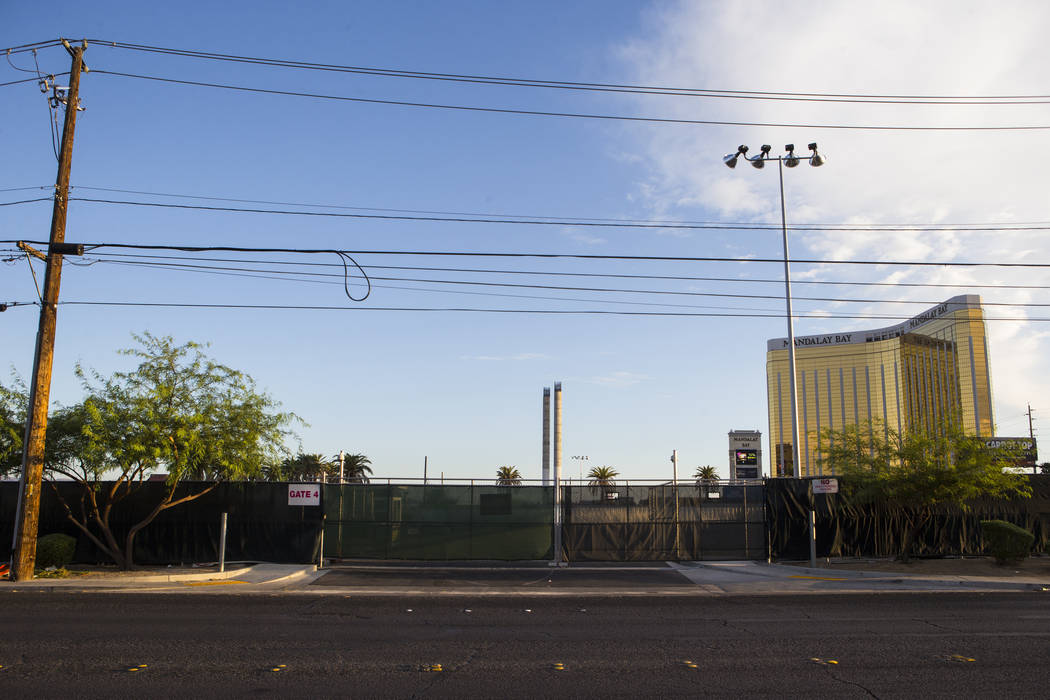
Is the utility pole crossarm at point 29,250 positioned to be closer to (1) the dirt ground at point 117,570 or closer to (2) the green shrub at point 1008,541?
(1) the dirt ground at point 117,570

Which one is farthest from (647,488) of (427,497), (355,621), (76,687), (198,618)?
(76,687)

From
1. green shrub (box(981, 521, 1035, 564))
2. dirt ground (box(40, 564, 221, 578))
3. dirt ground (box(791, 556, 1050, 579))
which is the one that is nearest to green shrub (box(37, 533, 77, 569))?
dirt ground (box(40, 564, 221, 578))

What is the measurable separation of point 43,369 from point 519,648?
14286 mm

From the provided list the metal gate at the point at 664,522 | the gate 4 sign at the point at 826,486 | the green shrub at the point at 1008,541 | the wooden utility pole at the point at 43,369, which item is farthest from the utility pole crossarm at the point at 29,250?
the green shrub at the point at 1008,541

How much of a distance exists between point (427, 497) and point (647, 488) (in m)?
6.55

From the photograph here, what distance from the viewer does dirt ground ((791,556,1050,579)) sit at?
20017 millimetres

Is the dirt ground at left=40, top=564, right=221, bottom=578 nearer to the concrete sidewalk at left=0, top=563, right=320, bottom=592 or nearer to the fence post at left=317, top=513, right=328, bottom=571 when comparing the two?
the concrete sidewalk at left=0, top=563, right=320, bottom=592

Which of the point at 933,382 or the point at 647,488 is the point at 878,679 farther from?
the point at 933,382

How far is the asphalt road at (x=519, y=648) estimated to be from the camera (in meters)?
8.07

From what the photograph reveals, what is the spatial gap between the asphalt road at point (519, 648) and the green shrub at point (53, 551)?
16.6 feet

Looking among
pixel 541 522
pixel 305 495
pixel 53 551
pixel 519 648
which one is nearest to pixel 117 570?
pixel 53 551

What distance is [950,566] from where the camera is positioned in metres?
21.1

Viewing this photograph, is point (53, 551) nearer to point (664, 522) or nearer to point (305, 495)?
point (305, 495)

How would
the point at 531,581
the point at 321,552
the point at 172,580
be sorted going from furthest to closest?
the point at 321,552, the point at 531,581, the point at 172,580
